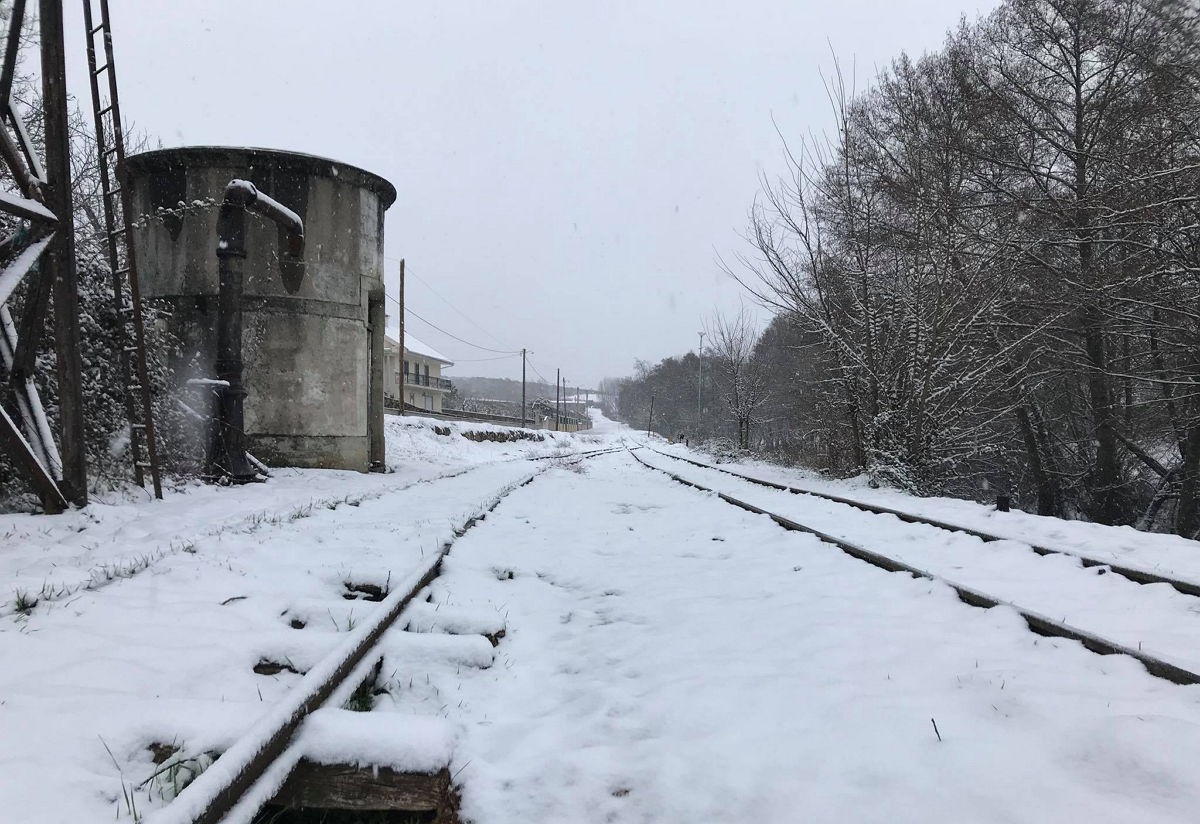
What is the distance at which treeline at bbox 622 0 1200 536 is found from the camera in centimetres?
1091

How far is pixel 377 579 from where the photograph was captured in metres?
4.23

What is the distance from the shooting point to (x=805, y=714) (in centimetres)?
260

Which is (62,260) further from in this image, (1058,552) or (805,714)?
(1058,552)

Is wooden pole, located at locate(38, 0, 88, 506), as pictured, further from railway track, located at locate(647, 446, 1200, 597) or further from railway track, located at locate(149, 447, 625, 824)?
railway track, located at locate(647, 446, 1200, 597)

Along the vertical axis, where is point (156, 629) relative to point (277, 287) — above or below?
below

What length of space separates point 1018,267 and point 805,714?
12212 millimetres

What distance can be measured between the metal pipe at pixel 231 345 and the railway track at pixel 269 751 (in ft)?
26.9

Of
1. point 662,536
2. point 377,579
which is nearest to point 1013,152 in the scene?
point 662,536

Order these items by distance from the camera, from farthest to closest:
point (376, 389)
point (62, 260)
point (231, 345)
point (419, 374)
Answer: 1. point (419, 374)
2. point (376, 389)
3. point (231, 345)
4. point (62, 260)

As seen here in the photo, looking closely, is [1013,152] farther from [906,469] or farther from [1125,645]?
[1125,645]

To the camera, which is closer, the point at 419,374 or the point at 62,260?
the point at 62,260

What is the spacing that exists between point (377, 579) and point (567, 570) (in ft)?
5.62

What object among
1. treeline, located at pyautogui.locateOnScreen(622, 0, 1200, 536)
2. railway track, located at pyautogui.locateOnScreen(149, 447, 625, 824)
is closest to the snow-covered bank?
railway track, located at pyautogui.locateOnScreen(149, 447, 625, 824)

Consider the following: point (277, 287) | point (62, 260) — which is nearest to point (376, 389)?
point (277, 287)
